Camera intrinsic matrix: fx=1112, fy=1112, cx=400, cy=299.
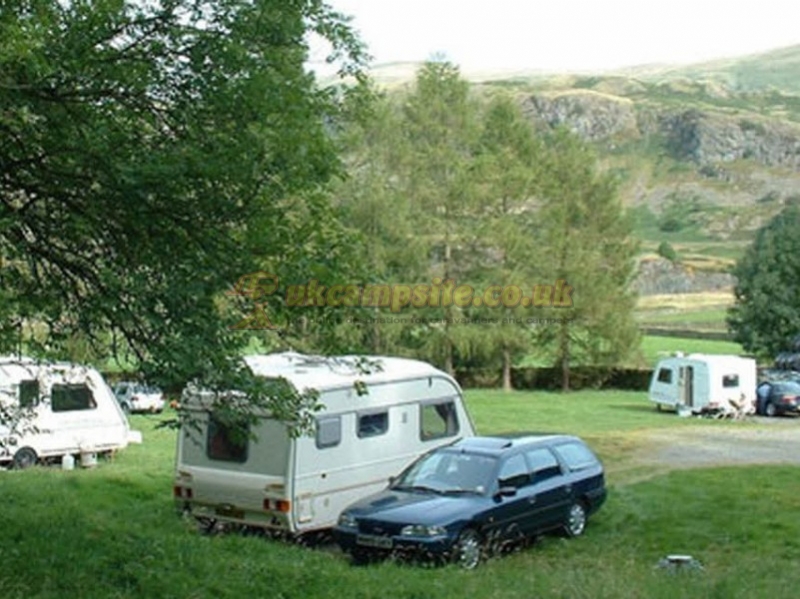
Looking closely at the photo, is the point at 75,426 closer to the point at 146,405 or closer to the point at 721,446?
the point at 146,405

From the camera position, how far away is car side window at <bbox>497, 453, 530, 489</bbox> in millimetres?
14477

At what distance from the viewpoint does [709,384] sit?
124 ft

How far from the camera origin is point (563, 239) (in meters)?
50.8

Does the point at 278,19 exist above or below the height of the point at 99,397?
above

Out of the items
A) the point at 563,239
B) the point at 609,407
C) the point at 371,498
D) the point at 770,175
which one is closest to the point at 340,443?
the point at 371,498

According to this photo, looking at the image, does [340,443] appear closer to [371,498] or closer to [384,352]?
[371,498]

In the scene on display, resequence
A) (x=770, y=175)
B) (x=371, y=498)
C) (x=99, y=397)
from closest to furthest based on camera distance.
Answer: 1. (x=371, y=498)
2. (x=99, y=397)
3. (x=770, y=175)

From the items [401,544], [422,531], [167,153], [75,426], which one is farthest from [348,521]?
[75,426]

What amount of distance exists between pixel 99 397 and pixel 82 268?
15.5 m

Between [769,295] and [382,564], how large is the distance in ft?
172

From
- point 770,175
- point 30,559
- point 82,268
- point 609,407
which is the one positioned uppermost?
point 770,175

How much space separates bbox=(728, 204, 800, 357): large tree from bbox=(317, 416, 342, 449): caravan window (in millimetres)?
47876

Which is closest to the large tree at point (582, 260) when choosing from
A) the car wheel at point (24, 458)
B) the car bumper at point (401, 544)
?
the car wheel at point (24, 458)

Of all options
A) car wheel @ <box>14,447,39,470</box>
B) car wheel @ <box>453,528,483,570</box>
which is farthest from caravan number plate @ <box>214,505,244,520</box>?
car wheel @ <box>14,447,39,470</box>
